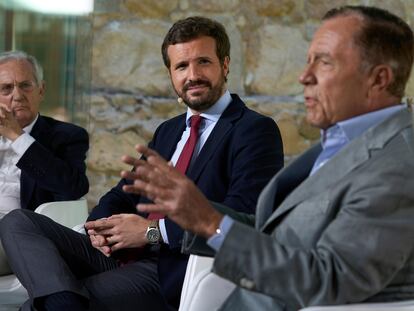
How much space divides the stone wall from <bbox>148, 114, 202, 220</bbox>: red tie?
68.9 inches

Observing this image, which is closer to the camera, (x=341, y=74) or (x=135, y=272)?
(x=341, y=74)

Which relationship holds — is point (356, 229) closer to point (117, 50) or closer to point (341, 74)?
point (341, 74)

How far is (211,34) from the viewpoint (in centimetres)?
287

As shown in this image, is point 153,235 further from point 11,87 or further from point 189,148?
point 11,87

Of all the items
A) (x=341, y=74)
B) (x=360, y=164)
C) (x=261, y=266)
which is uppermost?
(x=341, y=74)

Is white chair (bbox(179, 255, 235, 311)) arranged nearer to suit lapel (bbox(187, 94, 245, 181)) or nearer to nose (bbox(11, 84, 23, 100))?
suit lapel (bbox(187, 94, 245, 181))

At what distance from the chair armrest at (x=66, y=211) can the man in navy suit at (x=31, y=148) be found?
0.07 metres

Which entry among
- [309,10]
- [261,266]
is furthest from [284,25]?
[261,266]

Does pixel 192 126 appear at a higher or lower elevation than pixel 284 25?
lower

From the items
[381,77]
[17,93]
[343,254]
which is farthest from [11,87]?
[343,254]

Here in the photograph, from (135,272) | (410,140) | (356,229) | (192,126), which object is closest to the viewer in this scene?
(356,229)

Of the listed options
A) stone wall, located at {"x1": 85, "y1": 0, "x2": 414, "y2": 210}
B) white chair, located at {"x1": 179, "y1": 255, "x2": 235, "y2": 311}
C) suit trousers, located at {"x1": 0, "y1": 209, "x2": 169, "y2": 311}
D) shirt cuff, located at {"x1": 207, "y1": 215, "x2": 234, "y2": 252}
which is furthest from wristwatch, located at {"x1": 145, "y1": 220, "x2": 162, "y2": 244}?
stone wall, located at {"x1": 85, "y1": 0, "x2": 414, "y2": 210}

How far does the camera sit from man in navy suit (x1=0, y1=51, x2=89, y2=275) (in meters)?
3.27

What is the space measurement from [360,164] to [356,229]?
155mm
